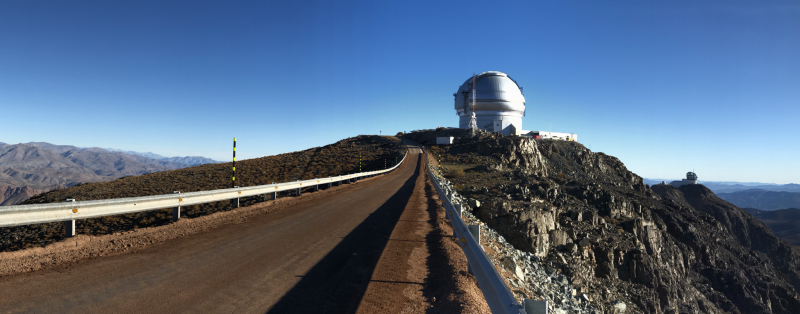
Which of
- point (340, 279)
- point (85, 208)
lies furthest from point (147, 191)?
point (340, 279)

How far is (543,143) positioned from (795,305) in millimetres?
39942

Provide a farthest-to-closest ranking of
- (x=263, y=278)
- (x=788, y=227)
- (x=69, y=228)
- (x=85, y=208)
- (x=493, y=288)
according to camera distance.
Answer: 1. (x=788, y=227)
2. (x=85, y=208)
3. (x=69, y=228)
4. (x=263, y=278)
5. (x=493, y=288)

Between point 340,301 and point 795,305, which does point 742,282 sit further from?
point 340,301

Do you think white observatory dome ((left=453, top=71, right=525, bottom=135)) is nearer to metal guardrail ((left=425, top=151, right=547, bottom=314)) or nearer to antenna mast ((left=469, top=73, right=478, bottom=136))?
antenna mast ((left=469, top=73, right=478, bottom=136))

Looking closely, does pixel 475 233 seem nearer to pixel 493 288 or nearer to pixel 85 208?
pixel 493 288

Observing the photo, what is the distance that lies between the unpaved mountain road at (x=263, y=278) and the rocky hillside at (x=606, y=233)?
864cm

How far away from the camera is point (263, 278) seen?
4766 millimetres

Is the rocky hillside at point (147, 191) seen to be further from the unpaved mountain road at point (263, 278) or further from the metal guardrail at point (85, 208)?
the unpaved mountain road at point (263, 278)

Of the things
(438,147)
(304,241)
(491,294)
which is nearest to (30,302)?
(304,241)

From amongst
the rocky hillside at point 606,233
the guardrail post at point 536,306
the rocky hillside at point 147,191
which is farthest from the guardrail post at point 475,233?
the rocky hillside at point 606,233

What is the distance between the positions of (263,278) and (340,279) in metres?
1.08

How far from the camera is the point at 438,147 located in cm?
6253

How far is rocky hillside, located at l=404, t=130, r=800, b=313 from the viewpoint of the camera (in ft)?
62.6

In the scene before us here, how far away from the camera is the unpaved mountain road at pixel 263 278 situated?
384 centimetres
